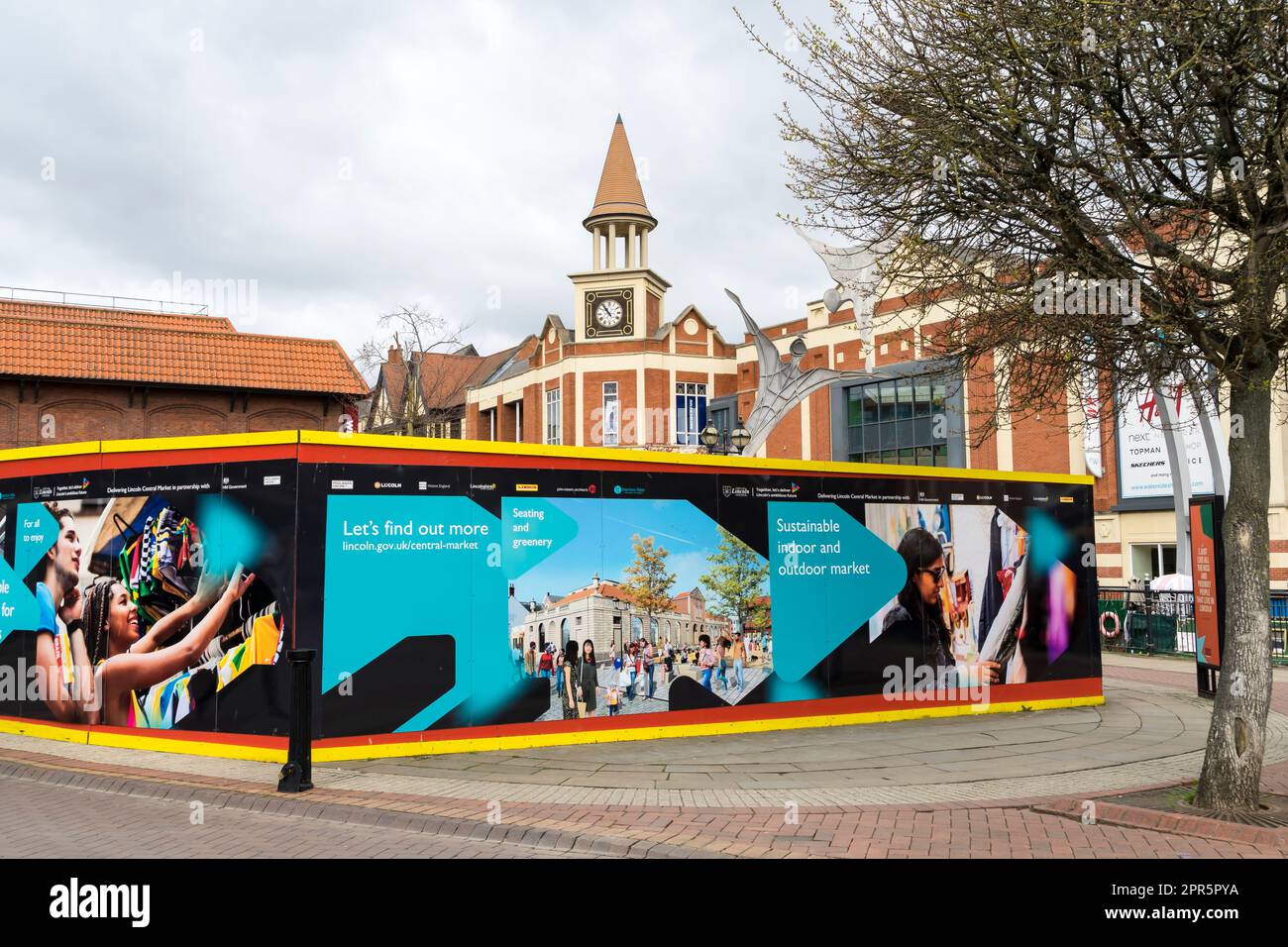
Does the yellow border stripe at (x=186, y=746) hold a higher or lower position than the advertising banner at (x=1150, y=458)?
lower

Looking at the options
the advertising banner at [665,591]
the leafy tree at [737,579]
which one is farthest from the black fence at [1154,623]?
the leafy tree at [737,579]

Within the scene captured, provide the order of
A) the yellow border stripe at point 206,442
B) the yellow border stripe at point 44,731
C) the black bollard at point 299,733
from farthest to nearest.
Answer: the yellow border stripe at point 44,731, the yellow border stripe at point 206,442, the black bollard at point 299,733

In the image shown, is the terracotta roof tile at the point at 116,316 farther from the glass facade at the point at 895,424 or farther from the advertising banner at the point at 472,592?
the glass facade at the point at 895,424

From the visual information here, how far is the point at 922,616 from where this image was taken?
12.4 m

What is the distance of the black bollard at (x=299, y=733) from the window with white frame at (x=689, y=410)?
40.9 m

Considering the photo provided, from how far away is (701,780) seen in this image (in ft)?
28.1

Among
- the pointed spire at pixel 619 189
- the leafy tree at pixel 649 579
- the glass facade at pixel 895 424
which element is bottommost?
the leafy tree at pixel 649 579

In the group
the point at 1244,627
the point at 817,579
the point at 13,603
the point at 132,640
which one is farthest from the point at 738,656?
the point at 13,603

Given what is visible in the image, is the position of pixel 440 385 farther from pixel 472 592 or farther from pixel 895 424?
pixel 472 592

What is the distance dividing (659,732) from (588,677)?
3.44 ft

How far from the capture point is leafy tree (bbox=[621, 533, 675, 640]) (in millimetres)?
10953

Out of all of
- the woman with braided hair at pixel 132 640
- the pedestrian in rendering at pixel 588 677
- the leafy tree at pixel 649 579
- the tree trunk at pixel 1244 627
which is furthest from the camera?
the leafy tree at pixel 649 579

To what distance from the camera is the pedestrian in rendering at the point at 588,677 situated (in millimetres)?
10516
